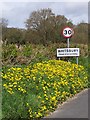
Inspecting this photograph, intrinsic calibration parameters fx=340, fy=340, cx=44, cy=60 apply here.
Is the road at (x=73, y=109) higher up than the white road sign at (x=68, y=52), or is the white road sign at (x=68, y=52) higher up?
the white road sign at (x=68, y=52)

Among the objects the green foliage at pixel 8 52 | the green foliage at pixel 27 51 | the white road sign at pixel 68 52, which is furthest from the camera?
the white road sign at pixel 68 52

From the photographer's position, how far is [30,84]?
811 centimetres

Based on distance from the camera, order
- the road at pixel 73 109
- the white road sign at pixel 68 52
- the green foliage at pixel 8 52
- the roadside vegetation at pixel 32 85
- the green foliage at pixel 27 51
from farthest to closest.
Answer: the white road sign at pixel 68 52 → the green foliage at pixel 27 51 → the green foliage at pixel 8 52 → the road at pixel 73 109 → the roadside vegetation at pixel 32 85

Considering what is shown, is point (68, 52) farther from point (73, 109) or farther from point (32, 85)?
point (32, 85)

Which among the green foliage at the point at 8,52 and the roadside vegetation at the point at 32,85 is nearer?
the roadside vegetation at the point at 32,85

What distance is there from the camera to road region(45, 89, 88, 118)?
755 cm

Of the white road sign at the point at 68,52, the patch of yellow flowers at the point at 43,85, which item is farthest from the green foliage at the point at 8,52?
the white road sign at the point at 68,52

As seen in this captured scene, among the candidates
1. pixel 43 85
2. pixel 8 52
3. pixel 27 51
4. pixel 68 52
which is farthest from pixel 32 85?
pixel 68 52

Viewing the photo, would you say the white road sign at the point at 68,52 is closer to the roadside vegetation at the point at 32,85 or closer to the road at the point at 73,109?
the roadside vegetation at the point at 32,85

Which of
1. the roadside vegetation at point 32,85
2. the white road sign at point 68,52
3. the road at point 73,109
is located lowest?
the road at point 73,109

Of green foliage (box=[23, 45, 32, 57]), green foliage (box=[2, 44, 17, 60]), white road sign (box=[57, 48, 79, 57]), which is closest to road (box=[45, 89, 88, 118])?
green foliage (box=[2, 44, 17, 60])

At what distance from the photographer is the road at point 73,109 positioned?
24.8 ft

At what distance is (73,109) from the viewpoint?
8.23 metres

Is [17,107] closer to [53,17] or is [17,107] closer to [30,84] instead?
[30,84]
